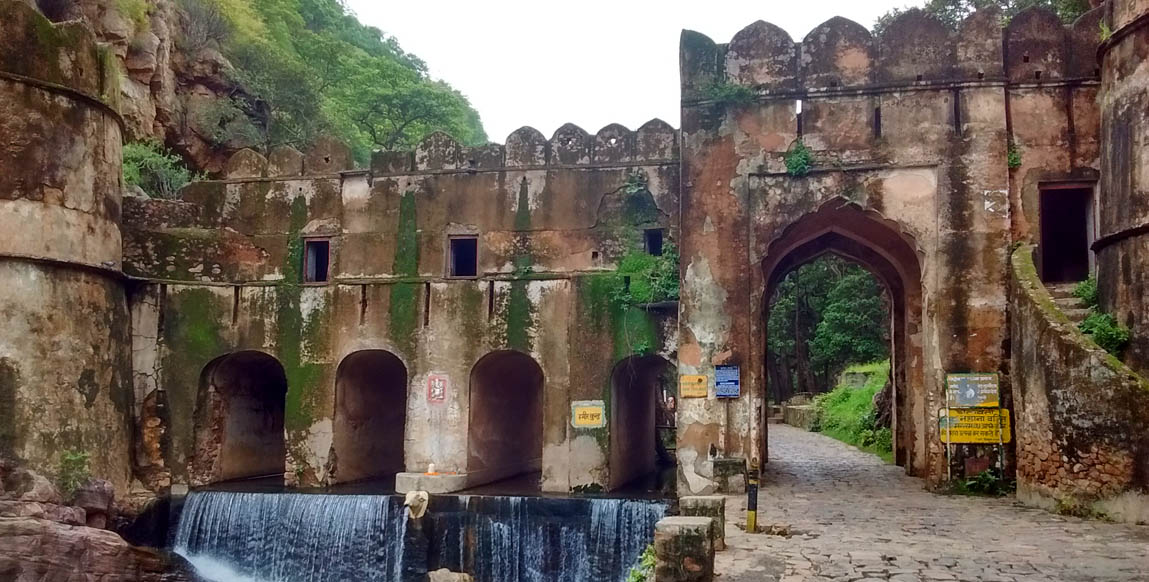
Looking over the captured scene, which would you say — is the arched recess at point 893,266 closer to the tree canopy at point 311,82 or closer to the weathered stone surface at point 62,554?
the weathered stone surface at point 62,554

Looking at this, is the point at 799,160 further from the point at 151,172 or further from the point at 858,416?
the point at 151,172

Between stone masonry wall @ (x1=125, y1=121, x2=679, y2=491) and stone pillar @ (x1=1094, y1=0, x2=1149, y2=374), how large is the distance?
602cm

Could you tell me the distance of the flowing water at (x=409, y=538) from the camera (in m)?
12.5

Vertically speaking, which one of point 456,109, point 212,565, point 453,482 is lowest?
point 212,565

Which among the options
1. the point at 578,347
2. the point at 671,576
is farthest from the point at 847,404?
the point at 671,576

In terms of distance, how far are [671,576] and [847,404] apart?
66.6 feet

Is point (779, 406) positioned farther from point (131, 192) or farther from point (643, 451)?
point (131, 192)

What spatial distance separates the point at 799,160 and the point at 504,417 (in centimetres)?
717

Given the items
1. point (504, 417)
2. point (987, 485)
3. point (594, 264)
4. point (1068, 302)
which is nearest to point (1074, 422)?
point (987, 485)

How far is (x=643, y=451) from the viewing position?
17.4 meters

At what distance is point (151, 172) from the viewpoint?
19.7 meters

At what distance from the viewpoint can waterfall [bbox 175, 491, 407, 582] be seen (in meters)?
13.2

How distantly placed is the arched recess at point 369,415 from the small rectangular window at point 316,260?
67.9 inches

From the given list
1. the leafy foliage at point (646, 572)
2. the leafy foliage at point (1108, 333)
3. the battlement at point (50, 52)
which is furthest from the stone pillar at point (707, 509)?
the battlement at point (50, 52)
